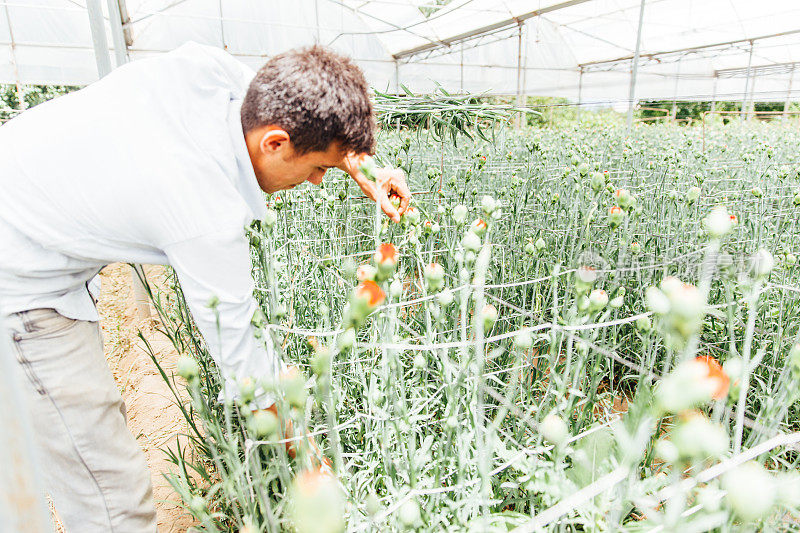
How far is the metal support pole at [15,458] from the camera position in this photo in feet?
0.87

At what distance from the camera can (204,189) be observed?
2.31 ft

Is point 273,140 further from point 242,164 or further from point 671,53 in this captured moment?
point 671,53

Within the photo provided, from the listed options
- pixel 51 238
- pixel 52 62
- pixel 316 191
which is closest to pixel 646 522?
pixel 51 238

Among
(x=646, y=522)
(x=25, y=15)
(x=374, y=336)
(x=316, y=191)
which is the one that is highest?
(x=25, y=15)

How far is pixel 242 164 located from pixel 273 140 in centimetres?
8

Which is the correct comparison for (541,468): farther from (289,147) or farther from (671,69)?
(671,69)

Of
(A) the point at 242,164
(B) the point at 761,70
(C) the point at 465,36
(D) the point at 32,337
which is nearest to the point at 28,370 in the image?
(D) the point at 32,337

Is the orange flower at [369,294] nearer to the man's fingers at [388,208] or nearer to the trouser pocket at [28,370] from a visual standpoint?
the man's fingers at [388,208]

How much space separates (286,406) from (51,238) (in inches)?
18.4

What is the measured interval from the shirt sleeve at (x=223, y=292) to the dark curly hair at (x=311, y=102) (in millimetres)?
172

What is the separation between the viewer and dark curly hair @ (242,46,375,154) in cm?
72

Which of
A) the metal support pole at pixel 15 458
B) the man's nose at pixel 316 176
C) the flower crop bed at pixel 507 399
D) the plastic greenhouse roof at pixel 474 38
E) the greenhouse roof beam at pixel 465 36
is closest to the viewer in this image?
the metal support pole at pixel 15 458

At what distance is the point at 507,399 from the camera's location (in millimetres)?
592

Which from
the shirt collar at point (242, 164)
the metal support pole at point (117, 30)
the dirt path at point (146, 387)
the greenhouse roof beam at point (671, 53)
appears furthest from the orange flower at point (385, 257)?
the greenhouse roof beam at point (671, 53)
